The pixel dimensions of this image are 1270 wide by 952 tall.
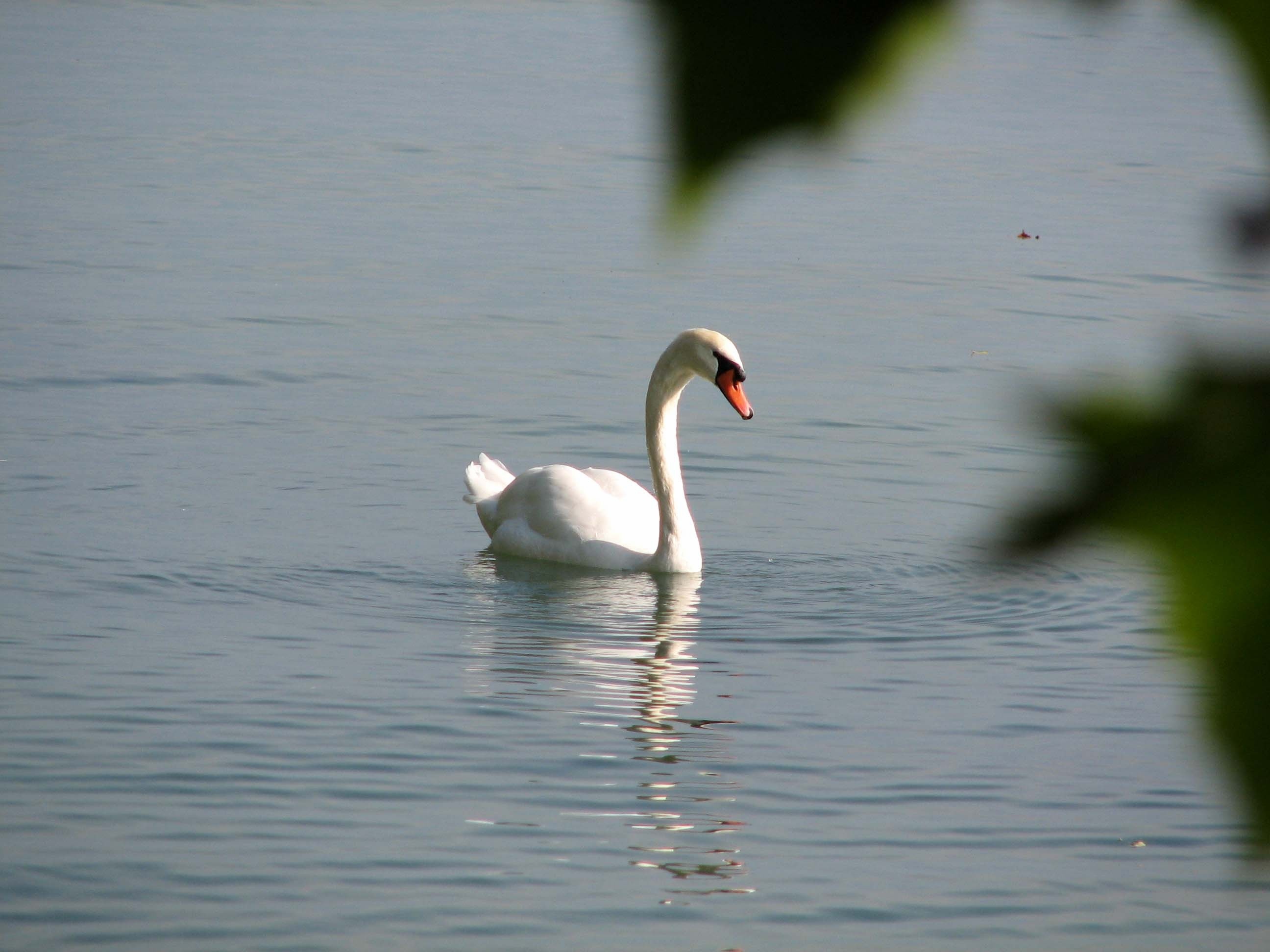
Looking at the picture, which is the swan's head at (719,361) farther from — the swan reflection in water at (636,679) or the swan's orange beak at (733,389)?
the swan reflection in water at (636,679)

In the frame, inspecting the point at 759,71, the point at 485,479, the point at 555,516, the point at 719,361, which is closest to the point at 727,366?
the point at 719,361

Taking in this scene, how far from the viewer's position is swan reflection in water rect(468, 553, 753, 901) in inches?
→ 232

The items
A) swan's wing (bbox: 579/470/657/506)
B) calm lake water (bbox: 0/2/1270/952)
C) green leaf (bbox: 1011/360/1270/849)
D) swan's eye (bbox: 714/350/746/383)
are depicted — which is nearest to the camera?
green leaf (bbox: 1011/360/1270/849)

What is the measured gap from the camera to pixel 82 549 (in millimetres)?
9023

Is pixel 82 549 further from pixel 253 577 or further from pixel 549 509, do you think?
pixel 549 509

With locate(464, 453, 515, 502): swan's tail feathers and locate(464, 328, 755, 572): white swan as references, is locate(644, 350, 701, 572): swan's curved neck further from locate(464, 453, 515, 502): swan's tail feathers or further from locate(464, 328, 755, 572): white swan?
locate(464, 453, 515, 502): swan's tail feathers

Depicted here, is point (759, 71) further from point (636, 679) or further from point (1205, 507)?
point (636, 679)

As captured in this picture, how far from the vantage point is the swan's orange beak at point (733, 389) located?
1004 cm

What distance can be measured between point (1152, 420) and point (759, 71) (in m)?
0.21

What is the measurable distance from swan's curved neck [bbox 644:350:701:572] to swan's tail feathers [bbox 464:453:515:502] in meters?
0.78

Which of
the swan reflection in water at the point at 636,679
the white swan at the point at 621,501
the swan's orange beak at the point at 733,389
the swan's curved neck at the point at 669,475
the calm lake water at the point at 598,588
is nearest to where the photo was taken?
the calm lake water at the point at 598,588

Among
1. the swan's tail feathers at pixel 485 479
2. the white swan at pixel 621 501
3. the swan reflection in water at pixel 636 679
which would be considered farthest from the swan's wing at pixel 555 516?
the swan's tail feathers at pixel 485 479

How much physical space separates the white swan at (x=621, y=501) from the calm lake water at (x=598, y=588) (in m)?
0.19

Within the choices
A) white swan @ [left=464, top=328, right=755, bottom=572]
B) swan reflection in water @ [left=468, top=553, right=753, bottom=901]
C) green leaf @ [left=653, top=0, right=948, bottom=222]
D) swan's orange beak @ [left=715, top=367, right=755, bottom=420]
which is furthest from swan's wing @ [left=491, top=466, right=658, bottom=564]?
green leaf @ [left=653, top=0, right=948, bottom=222]
